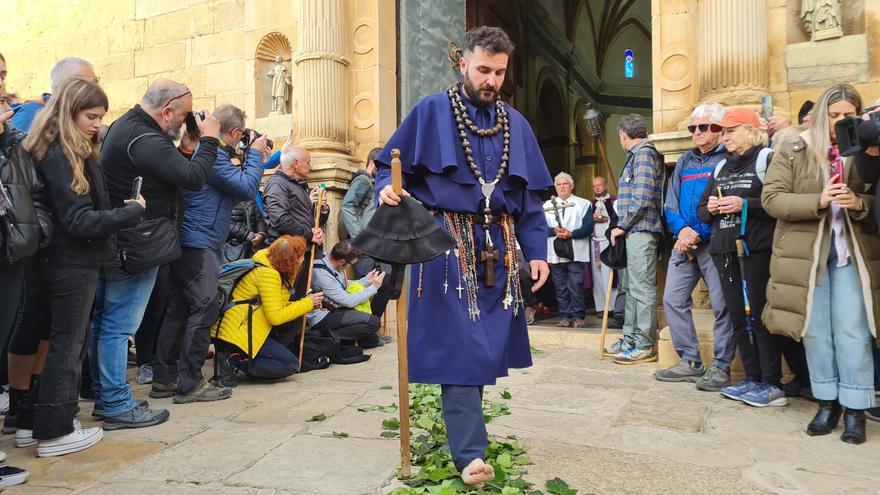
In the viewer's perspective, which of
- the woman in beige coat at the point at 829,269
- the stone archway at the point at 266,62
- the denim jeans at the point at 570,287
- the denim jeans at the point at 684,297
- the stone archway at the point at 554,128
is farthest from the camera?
the stone archway at the point at 554,128

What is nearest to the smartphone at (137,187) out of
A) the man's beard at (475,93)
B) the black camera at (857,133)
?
the man's beard at (475,93)

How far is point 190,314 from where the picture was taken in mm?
4254

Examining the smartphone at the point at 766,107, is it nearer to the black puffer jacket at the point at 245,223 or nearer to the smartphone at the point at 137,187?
the black puffer jacket at the point at 245,223

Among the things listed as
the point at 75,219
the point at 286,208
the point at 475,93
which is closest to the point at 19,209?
the point at 75,219

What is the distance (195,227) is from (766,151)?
11.6 ft

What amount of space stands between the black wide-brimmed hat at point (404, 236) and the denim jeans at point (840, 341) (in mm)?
2150

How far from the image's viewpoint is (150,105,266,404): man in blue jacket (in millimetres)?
4145

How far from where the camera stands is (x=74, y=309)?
3148 millimetres

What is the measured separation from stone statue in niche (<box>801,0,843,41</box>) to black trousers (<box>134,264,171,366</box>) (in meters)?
5.18

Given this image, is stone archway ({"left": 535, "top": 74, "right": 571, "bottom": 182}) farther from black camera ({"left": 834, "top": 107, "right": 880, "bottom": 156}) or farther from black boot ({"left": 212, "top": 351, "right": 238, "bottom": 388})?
black camera ({"left": 834, "top": 107, "right": 880, "bottom": 156})

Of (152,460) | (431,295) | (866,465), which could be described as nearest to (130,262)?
(152,460)

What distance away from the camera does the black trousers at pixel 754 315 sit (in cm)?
404

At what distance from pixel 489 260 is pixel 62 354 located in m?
2.02

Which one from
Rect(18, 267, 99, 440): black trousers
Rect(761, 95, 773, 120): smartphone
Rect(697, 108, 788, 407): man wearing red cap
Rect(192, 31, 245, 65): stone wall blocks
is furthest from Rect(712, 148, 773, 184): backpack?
Rect(192, 31, 245, 65): stone wall blocks
